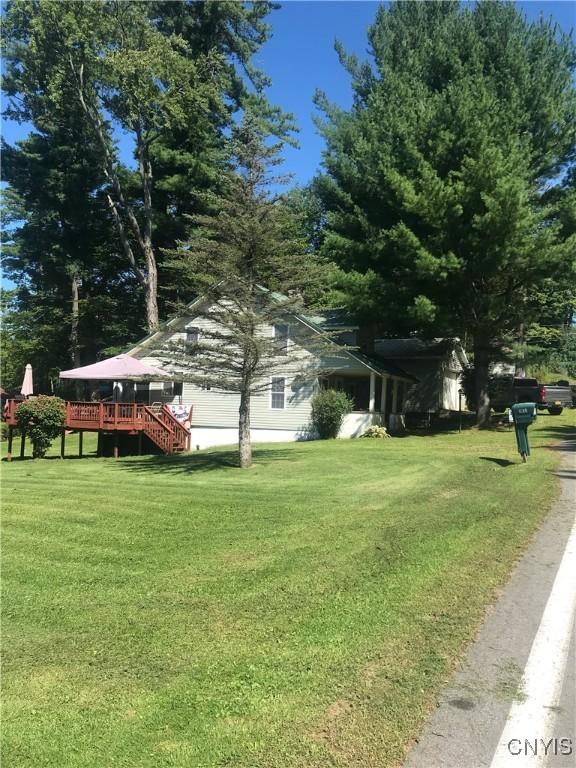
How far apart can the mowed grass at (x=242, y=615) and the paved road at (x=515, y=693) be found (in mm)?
137

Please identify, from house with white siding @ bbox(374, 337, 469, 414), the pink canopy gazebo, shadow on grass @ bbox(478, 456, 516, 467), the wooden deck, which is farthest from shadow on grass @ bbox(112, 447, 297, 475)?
house with white siding @ bbox(374, 337, 469, 414)

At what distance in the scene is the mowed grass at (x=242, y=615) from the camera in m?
2.99

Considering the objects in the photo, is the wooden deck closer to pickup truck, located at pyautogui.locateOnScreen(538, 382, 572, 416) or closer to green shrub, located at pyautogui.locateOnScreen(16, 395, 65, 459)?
green shrub, located at pyautogui.locateOnScreen(16, 395, 65, 459)

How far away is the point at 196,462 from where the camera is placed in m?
14.7

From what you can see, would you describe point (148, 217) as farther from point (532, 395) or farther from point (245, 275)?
point (532, 395)

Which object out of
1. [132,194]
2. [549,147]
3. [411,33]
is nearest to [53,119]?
[132,194]

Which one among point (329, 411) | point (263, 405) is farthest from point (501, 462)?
point (263, 405)

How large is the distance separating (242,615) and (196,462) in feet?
34.2

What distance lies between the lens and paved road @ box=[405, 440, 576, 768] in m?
2.84

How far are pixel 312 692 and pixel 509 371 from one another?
37578mm

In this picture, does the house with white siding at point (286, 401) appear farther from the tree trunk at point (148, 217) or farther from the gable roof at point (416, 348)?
the tree trunk at point (148, 217)

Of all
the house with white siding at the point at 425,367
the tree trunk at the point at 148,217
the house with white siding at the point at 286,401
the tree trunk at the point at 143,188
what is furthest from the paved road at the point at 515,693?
the tree trunk at the point at 148,217

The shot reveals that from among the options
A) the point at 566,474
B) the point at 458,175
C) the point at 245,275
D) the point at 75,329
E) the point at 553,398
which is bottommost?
the point at 566,474

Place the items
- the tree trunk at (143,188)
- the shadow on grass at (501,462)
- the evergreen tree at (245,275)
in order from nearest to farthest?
the shadow on grass at (501,462) → the evergreen tree at (245,275) → the tree trunk at (143,188)
